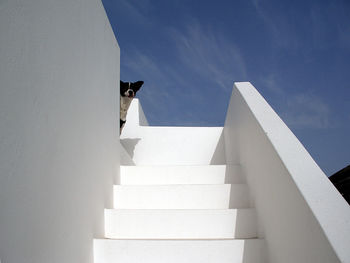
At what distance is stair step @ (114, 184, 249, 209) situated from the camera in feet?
6.39

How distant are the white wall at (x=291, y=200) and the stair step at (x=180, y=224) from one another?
0.44ft

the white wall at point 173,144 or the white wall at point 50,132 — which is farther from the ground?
the white wall at point 173,144

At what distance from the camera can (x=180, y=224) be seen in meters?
1.70

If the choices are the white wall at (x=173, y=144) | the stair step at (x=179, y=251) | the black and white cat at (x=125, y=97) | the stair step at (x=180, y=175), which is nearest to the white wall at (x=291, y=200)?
the stair step at (x=179, y=251)

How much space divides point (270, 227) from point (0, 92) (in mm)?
1306

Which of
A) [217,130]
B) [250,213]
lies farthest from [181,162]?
[250,213]

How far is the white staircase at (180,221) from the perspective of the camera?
1464 mm

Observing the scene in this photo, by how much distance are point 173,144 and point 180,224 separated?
2.80 m

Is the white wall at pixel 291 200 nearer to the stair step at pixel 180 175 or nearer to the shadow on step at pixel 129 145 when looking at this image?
the stair step at pixel 180 175

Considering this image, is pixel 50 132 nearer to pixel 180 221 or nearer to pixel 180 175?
pixel 180 221

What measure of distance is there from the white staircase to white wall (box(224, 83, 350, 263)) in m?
0.15

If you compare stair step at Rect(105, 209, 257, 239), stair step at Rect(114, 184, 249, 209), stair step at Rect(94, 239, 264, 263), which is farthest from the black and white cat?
stair step at Rect(94, 239, 264, 263)

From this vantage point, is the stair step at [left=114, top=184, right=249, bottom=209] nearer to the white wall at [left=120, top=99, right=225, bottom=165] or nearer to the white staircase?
the white staircase

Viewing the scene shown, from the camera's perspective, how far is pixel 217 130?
4512mm
